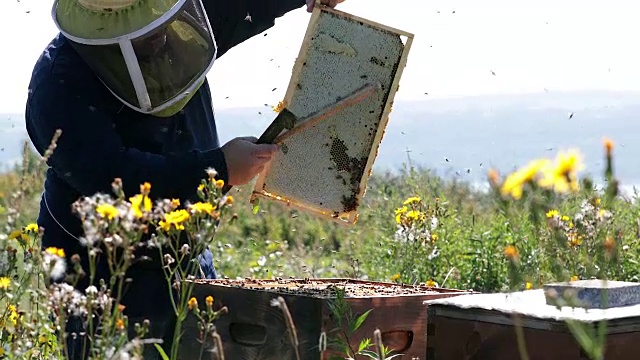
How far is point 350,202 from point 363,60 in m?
0.53

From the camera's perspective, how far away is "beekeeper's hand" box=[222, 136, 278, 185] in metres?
3.52

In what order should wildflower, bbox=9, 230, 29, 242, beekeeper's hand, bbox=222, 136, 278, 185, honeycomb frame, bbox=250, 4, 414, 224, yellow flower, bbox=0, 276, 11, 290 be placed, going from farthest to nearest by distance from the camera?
honeycomb frame, bbox=250, 4, 414, 224 < beekeeper's hand, bbox=222, 136, 278, 185 < wildflower, bbox=9, 230, 29, 242 < yellow flower, bbox=0, 276, 11, 290

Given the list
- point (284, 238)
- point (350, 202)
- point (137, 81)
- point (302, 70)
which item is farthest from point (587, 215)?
point (284, 238)

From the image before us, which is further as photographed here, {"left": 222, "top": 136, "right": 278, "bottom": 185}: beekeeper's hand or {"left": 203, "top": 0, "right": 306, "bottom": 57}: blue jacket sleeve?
{"left": 203, "top": 0, "right": 306, "bottom": 57}: blue jacket sleeve

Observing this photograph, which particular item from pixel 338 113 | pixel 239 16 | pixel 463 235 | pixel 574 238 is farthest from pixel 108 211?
pixel 463 235

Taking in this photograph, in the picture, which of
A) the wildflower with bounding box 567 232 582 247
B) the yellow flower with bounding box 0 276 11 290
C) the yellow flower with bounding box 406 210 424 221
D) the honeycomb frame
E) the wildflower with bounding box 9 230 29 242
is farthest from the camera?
the yellow flower with bounding box 406 210 424 221

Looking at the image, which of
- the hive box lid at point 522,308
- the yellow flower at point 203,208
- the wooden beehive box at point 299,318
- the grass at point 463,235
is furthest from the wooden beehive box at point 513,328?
the yellow flower at point 203,208

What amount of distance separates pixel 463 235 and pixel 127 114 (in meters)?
2.83

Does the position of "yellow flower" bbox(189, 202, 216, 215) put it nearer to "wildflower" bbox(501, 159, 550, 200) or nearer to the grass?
the grass

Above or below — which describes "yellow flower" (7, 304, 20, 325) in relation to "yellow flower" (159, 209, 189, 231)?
below

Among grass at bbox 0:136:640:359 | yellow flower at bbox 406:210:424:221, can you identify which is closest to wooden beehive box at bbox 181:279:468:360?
grass at bbox 0:136:640:359

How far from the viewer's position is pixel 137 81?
3.51 metres

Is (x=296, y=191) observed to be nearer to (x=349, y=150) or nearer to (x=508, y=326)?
(x=349, y=150)

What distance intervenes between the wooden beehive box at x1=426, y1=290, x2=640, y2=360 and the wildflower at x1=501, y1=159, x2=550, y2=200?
0.51 meters
